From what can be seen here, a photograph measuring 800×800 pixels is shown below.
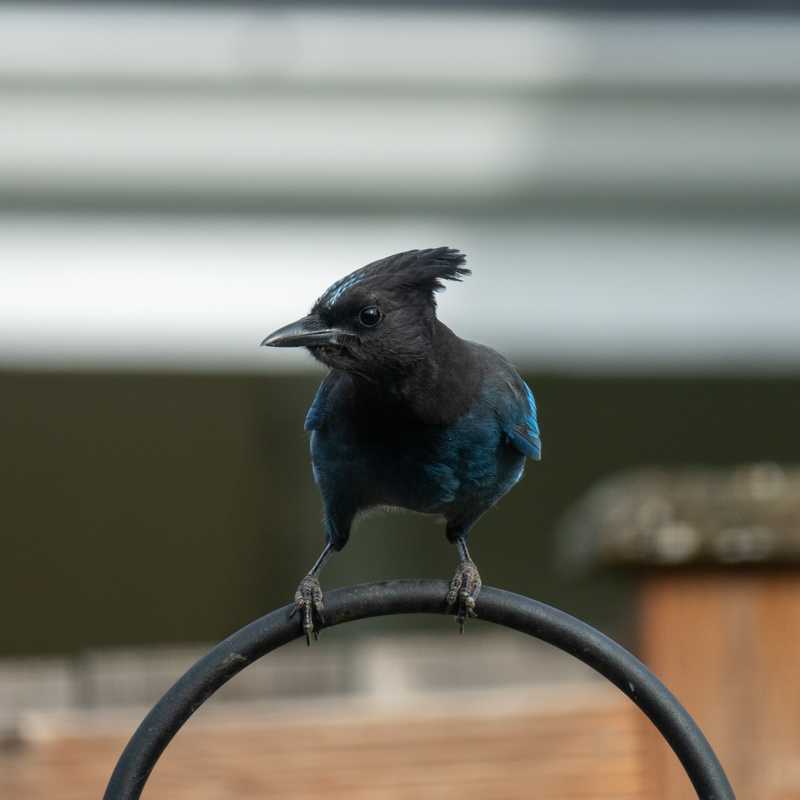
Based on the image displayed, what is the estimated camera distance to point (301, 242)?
5016 millimetres

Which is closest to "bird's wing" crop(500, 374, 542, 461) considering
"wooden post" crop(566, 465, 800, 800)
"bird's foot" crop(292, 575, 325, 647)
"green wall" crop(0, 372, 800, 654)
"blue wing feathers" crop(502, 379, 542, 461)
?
"blue wing feathers" crop(502, 379, 542, 461)

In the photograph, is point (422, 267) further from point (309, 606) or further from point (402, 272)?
point (309, 606)

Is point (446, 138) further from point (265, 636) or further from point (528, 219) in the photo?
point (265, 636)

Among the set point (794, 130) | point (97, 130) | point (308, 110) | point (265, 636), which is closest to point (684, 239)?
point (794, 130)

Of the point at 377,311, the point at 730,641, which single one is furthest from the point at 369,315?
the point at 730,641

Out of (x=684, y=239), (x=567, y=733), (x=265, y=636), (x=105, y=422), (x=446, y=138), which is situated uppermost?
(x=446, y=138)

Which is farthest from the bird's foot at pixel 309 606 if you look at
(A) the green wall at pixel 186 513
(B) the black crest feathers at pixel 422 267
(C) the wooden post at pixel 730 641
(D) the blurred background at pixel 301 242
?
(A) the green wall at pixel 186 513

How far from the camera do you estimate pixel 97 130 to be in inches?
187

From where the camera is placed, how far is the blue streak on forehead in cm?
167

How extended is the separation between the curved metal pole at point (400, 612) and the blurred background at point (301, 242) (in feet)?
9.97

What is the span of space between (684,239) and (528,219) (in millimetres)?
573

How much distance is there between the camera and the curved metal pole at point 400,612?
4.85 feet

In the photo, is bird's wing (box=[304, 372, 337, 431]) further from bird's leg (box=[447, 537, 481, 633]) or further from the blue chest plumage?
bird's leg (box=[447, 537, 481, 633])

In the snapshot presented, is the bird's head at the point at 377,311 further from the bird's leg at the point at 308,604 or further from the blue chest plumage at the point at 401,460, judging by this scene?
the bird's leg at the point at 308,604
